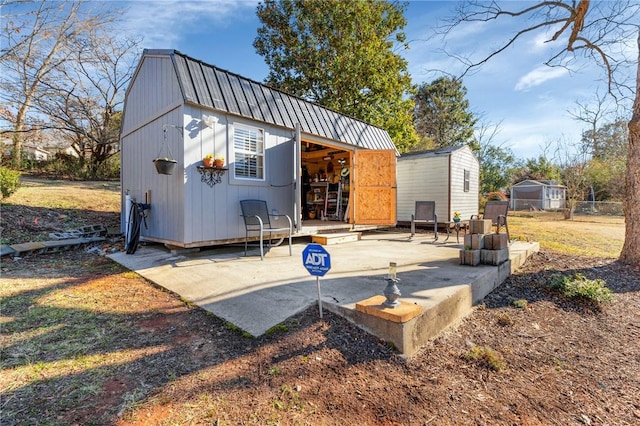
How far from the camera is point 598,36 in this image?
5707mm

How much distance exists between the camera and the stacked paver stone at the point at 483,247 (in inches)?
150

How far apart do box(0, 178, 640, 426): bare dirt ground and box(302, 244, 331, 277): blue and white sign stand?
1.26 ft

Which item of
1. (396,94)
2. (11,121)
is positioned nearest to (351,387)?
(396,94)

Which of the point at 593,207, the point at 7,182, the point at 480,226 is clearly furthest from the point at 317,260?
the point at 593,207

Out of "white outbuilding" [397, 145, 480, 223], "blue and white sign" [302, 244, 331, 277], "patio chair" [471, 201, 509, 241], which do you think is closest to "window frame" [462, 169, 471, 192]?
"white outbuilding" [397, 145, 480, 223]

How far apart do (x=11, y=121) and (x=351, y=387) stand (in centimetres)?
1620

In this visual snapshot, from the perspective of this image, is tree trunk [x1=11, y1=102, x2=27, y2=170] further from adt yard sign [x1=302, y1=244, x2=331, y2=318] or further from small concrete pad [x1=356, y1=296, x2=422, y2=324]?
small concrete pad [x1=356, y1=296, x2=422, y2=324]

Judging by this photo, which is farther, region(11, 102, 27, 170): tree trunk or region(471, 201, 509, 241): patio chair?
region(11, 102, 27, 170): tree trunk

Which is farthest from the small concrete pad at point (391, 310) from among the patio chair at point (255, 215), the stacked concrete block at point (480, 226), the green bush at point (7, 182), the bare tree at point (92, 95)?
the bare tree at point (92, 95)

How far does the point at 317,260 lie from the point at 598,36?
7356 millimetres

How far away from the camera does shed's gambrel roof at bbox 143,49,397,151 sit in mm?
4789

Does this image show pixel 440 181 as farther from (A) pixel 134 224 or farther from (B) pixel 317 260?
(A) pixel 134 224

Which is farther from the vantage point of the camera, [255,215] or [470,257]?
[255,215]

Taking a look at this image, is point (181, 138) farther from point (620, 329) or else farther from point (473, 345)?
point (620, 329)
